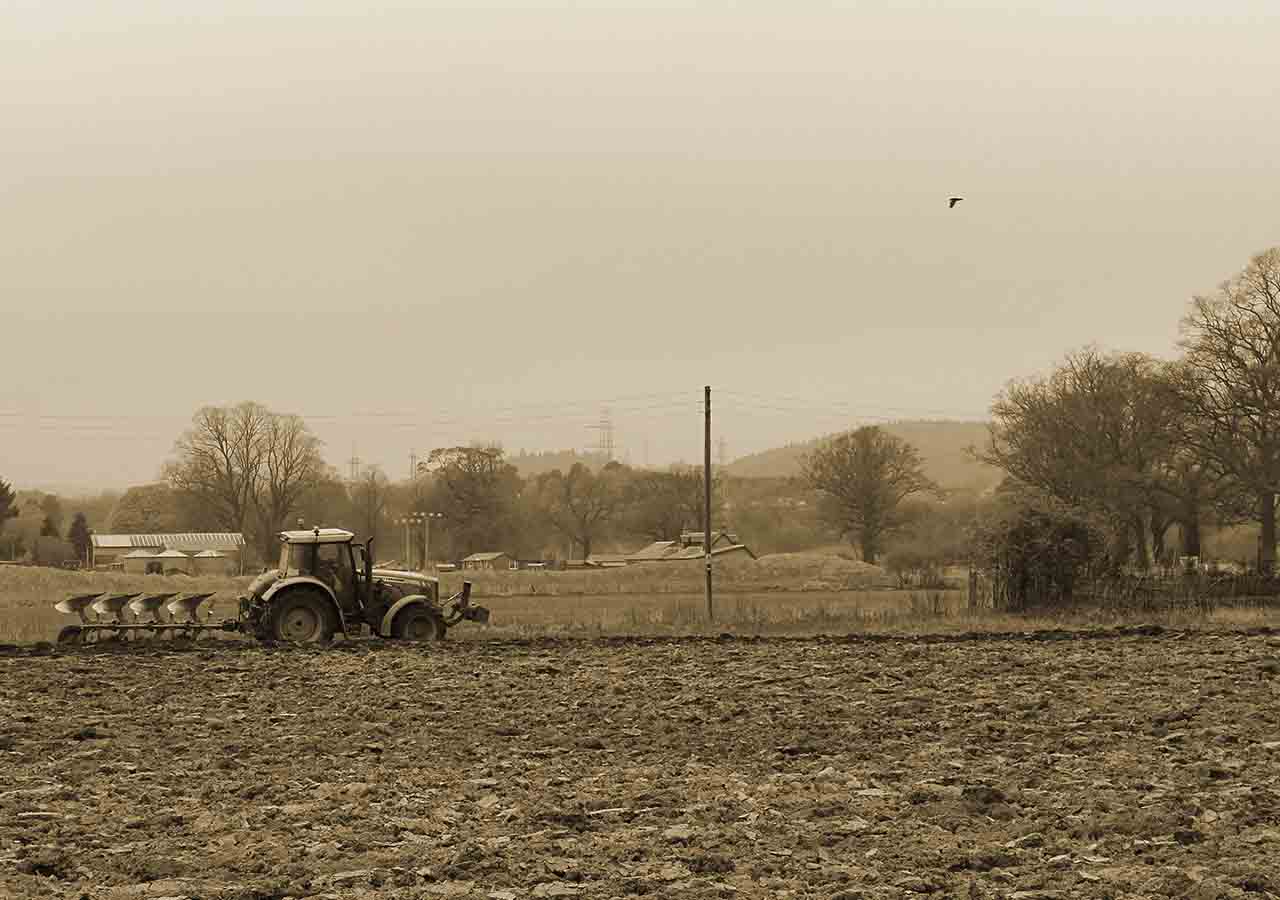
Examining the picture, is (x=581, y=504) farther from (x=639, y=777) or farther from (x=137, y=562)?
(x=639, y=777)

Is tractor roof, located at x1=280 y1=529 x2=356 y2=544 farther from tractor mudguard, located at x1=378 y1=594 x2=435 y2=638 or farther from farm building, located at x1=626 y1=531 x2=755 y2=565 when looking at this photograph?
farm building, located at x1=626 y1=531 x2=755 y2=565

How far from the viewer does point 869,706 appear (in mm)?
19078

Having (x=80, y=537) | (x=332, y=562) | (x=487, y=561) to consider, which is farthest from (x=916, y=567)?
(x=80, y=537)

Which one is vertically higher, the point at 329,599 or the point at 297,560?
the point at 297,560

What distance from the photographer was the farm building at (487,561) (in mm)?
102250

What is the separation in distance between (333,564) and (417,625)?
194 centimetres

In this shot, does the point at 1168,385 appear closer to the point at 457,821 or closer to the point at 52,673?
the point at 52,673

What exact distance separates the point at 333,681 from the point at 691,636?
10199 millimetres

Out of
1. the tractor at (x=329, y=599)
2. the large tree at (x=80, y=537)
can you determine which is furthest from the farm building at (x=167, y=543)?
the tractor at (x=329, y=599)

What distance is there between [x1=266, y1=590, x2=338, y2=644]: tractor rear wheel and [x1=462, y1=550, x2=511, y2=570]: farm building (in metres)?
75.1

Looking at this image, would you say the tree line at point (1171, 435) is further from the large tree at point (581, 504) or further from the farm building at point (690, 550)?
the large tree at point (581, 504)

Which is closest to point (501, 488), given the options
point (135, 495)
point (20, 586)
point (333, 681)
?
point (135, 495)

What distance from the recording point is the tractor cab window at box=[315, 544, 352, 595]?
88.1 ft

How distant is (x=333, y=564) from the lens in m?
26.9
